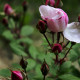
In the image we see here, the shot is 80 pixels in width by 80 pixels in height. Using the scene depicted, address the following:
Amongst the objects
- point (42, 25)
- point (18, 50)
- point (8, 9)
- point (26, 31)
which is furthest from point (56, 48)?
point (26, 31)

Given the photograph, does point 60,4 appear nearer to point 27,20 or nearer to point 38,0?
point 38,0

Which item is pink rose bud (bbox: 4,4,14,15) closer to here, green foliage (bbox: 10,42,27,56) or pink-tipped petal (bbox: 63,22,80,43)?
green foliage (bbox: 10,42,27,56)

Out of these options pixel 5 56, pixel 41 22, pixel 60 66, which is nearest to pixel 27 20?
pixel 5 56

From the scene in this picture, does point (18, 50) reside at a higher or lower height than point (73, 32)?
lower

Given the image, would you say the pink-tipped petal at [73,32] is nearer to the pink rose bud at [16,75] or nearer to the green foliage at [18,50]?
the pink rose bud at [16,75]

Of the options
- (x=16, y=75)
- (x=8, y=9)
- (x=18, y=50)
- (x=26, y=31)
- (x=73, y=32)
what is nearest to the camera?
(x=16, y=75)

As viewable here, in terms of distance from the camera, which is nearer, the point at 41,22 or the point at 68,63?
the point at 41,22

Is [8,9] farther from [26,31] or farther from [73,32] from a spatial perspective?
[73,32]

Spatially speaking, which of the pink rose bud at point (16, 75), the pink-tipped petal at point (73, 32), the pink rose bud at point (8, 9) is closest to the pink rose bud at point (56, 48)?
the pink-tipped petal at point (73, 32)
